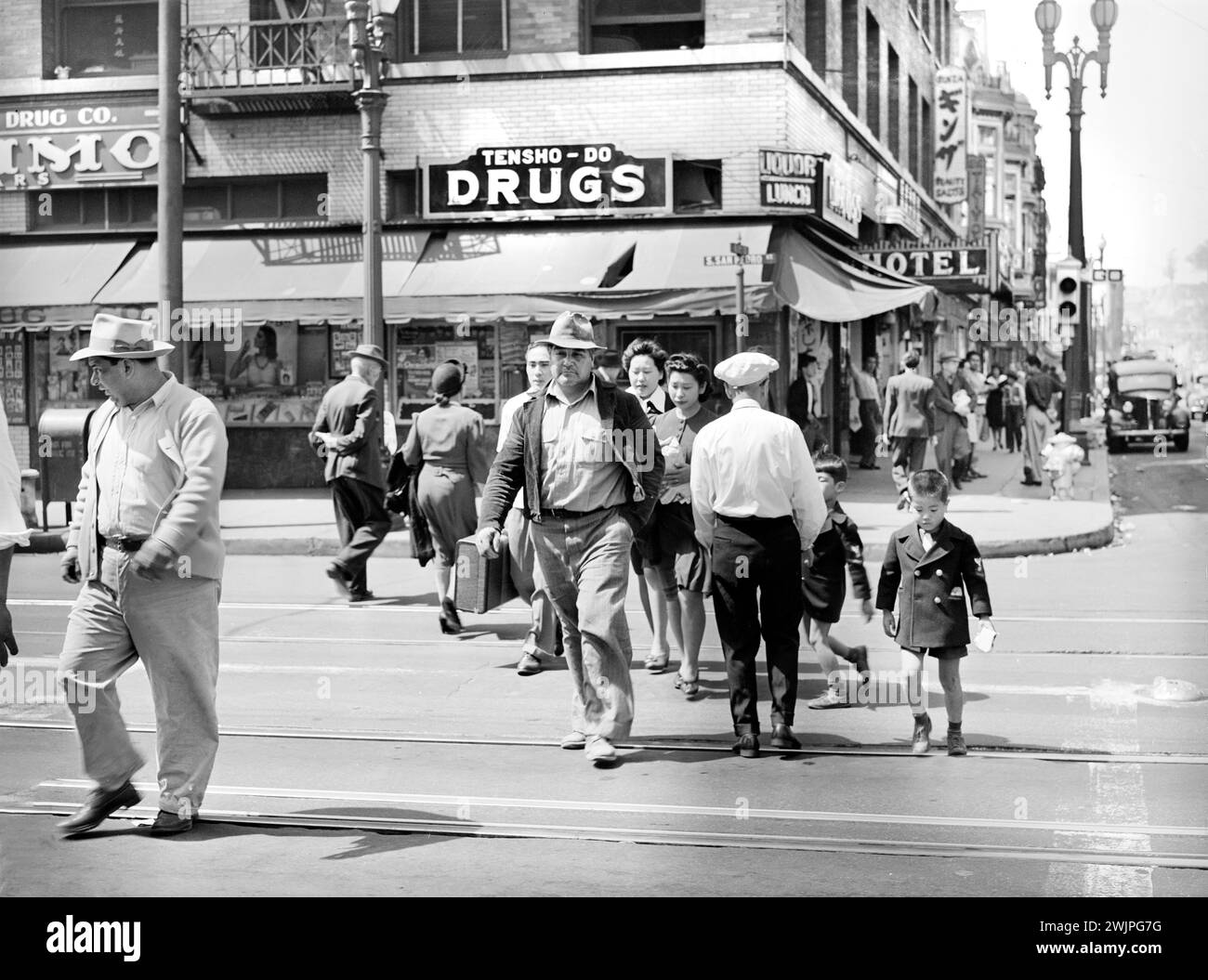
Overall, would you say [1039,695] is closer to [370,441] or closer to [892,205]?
[370,441]

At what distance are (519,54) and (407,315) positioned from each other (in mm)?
3885

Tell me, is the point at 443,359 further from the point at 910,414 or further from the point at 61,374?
the point at 910,414

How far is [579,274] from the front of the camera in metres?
20.1

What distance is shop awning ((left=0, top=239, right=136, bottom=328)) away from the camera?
20.9m

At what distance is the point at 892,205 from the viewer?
2786 centimetres

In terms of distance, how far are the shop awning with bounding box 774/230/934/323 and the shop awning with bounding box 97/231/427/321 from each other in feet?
15.8

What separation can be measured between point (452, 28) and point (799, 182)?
504cm

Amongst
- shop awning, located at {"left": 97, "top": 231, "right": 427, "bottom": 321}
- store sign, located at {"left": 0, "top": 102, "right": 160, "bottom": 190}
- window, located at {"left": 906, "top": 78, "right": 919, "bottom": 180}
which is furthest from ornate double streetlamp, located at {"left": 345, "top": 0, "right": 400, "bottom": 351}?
window, located at {"left": 906, "top": 78, "right": 919, "bottom": 180}

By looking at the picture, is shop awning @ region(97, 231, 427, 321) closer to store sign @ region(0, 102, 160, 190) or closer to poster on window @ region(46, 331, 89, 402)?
store sign @ region(0, 102, 160, 190)

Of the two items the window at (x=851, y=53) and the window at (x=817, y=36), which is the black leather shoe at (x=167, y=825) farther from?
the window at (x=851, y=53)

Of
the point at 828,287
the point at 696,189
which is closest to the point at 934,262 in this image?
the point at 828,287

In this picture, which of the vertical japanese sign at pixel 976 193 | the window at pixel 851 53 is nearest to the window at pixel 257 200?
the window at pixel 851 53
